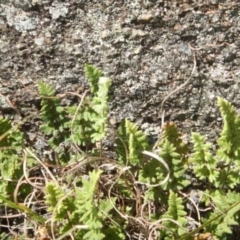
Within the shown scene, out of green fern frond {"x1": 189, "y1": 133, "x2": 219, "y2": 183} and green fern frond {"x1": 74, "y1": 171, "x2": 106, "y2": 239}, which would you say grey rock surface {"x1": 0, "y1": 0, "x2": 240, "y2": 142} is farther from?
green fern frond {"x1": 74, "y1": 171, "x2": 106, "y2": 239}

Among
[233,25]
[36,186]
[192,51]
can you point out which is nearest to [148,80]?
[192,51]

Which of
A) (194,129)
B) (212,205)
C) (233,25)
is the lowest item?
(212,205)

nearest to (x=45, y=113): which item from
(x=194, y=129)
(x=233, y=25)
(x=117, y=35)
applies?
(x=117, y=35)

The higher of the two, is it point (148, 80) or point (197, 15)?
point (197, 15)

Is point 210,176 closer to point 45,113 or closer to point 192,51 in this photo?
point 192,51

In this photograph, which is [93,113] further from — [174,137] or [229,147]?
[229,147]

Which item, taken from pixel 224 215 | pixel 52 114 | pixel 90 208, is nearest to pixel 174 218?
pixel 224 215

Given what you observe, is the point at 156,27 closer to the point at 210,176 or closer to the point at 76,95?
the point at 76,95
